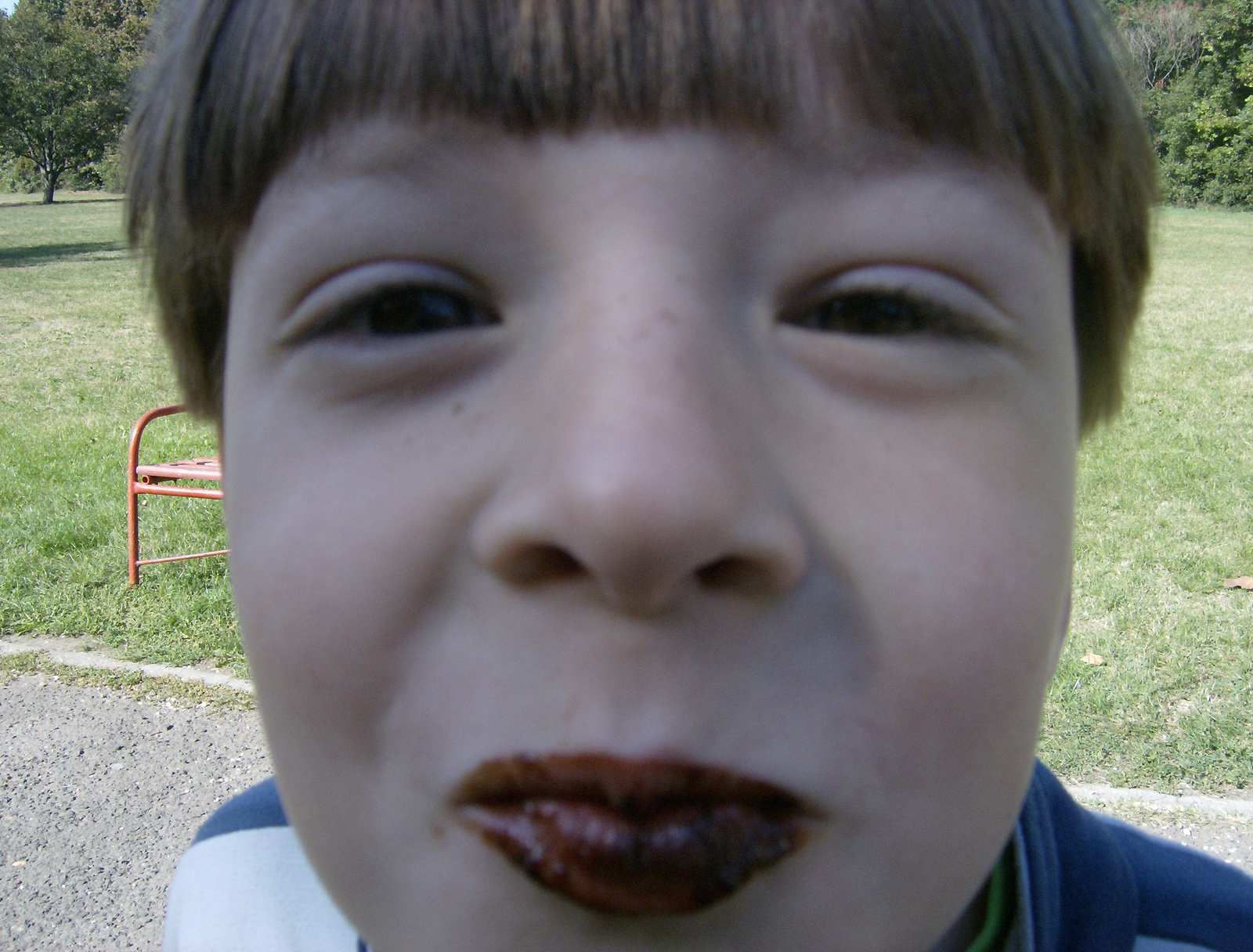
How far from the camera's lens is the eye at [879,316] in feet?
2.72

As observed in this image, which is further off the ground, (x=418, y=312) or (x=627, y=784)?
(x=418, y=312)

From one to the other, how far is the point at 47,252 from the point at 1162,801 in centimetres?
2489

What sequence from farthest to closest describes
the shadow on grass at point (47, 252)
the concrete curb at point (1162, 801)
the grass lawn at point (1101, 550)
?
the shadow on grass at point (47, 252) < the grass lawn at point (1101, 550) < the concrete curb at point (1162, 801)

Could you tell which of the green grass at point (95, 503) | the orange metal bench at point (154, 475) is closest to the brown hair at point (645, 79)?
the green grass at point (95, 503)

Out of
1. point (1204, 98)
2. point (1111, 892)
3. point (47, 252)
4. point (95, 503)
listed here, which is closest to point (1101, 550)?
point (1111, 892)

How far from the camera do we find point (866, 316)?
Result: 84cm

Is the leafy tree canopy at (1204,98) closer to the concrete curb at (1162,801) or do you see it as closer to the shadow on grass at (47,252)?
the shadow on grass at (47,252)

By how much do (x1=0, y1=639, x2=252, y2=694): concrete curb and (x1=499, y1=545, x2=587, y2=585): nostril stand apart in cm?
349

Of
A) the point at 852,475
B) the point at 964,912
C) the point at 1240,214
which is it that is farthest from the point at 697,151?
the point at 1240,214

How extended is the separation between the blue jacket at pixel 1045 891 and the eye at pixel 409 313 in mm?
954

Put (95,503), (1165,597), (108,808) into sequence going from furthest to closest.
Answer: (95,503), (1165,597), (108,808)

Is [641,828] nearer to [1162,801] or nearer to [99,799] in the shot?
[1162,801]

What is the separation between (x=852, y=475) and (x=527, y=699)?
0.92 ft

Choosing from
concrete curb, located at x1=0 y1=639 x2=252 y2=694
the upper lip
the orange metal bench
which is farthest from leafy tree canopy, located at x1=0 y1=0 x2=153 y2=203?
the upper lip
